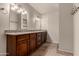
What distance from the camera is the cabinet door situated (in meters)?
2.30

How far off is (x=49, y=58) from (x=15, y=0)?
0.42 metres

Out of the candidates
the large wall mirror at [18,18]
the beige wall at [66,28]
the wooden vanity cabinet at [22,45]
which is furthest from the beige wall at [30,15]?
the beige wall at [66,28]

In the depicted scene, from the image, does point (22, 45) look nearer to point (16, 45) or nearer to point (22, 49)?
point (22, 49)

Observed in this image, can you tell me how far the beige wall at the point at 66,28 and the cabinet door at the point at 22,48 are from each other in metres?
1.12

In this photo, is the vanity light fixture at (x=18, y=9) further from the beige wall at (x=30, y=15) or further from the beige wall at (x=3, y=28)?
the beige wall at (x=3, y=28)

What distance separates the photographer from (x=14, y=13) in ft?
10.1

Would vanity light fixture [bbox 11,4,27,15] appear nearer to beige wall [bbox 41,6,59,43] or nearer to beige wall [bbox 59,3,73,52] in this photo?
beige wall [bbox 59,3,73,52]

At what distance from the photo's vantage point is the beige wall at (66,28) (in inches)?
115

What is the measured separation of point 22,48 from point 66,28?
1368mm

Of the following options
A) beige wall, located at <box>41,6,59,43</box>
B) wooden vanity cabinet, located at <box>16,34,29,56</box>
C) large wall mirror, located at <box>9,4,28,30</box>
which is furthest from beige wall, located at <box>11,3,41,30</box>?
wooden vanity cabinet, located at <box>16,34,29,56</box>

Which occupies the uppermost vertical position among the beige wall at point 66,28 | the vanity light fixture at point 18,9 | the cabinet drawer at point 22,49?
the vanity light fixture at point 18,9

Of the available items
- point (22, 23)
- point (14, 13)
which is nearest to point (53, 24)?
point (22, 23)

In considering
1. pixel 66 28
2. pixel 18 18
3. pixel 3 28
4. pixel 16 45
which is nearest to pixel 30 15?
pixel 18 18

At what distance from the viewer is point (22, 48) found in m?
2.45
